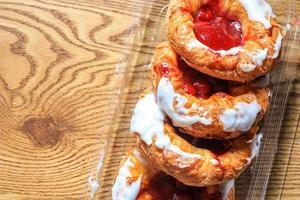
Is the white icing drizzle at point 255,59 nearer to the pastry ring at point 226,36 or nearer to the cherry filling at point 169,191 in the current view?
the pastry ring at point 226,36

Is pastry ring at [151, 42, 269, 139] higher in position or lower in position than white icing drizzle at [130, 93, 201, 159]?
higher

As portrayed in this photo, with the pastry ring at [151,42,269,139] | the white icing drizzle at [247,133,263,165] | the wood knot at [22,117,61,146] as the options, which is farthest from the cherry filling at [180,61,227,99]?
the wood knot at [22,117,61,146]

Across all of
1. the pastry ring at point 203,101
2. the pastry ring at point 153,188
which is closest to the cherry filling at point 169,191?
the pastry ring at point 153,188

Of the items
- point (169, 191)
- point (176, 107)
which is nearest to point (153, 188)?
point (169, 191)

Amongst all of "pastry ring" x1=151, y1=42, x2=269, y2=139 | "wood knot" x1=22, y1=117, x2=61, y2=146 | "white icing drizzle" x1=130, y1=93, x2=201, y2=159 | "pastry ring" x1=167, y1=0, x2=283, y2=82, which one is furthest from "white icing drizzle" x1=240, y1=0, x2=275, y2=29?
"wood knot" x1=22, y1=117, x2=61, y2=146

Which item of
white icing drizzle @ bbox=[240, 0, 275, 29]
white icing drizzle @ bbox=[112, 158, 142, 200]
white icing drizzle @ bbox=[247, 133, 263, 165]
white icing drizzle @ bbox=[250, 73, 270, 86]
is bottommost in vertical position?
white icing drizzle @ bbox=[112, 158, 142, 200]

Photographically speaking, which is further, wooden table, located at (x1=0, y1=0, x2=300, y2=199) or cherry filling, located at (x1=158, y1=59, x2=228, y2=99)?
wooden table, located at (x1=0, y1=0, x2=300, y2=199)

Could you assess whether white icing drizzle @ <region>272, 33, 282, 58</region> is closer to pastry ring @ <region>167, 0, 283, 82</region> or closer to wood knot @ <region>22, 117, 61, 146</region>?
pastry ring @ <region>167, 0, 283, 82</region>

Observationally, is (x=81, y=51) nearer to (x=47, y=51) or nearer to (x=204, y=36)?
(x=47, y=51)
